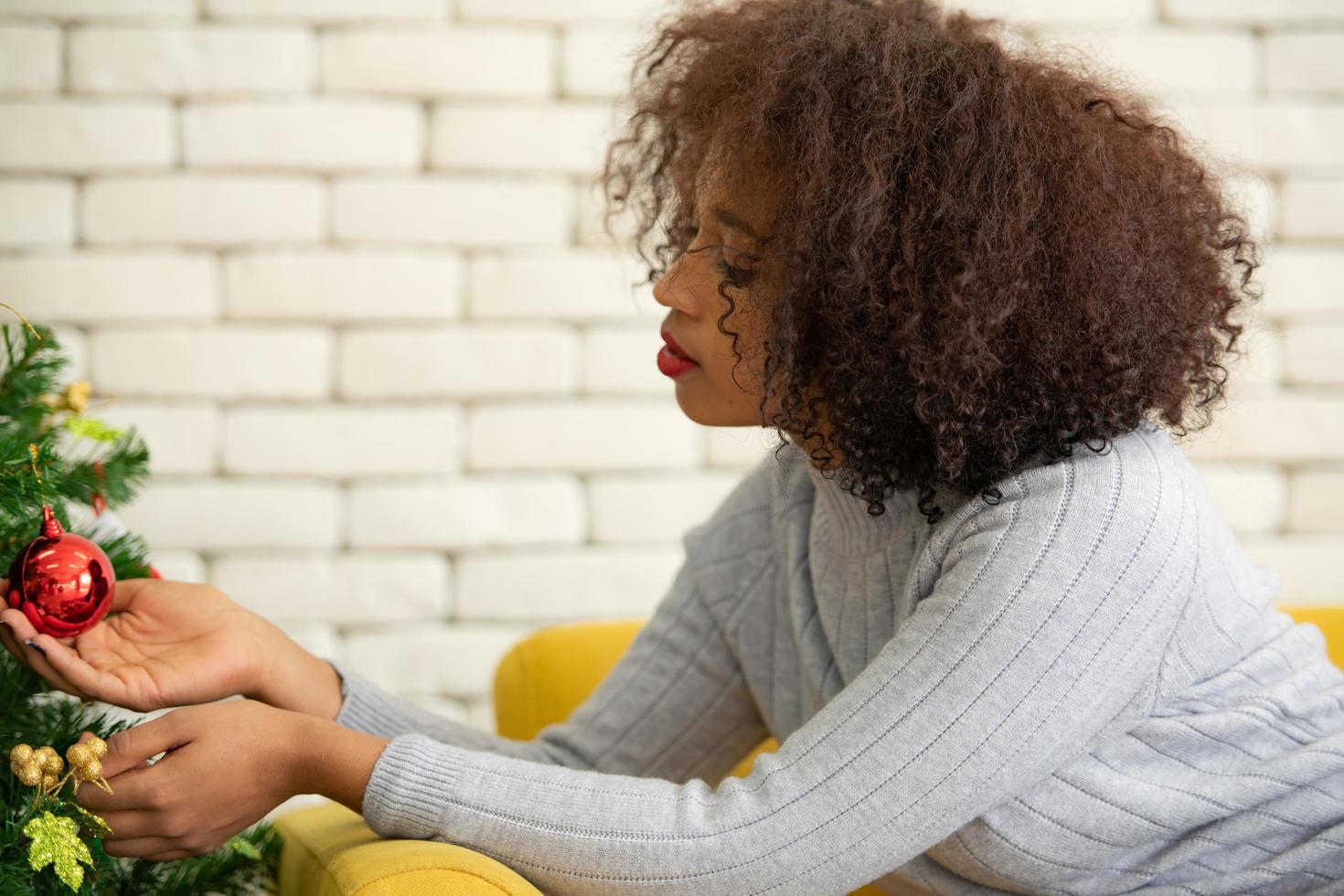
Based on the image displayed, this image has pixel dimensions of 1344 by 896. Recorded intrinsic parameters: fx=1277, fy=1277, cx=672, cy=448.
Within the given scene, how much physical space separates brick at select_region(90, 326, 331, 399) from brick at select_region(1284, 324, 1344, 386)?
4.06 feet

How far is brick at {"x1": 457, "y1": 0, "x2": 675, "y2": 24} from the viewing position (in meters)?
1.55

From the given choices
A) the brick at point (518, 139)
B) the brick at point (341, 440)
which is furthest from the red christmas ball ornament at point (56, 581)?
the brick at point (518, 139)

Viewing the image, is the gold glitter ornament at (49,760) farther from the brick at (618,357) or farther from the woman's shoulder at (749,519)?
the brick at (618,357)

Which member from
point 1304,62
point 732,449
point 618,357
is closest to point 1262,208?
point 1304,62

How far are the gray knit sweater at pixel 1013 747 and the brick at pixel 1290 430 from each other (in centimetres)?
67

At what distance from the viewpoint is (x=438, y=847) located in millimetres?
794

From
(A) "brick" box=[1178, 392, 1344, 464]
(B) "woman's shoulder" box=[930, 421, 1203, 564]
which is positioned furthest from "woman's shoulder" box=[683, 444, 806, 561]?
(A) "brick" box=[1178, 392, 1344, 464]

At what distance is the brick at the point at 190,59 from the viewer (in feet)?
4.95

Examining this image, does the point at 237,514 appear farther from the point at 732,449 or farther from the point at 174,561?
the point at 732,449

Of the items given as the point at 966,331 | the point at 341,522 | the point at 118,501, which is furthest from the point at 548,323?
the point at 966,331

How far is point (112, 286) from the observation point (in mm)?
1527

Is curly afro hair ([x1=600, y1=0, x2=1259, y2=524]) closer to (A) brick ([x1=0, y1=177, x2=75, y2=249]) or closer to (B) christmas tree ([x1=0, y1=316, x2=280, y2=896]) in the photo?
(B) christmas tree ([x1=0, y1=316, x2=280, y2=896])

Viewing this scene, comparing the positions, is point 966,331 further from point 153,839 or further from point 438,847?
point 153,839

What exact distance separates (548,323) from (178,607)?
0.74 metres
